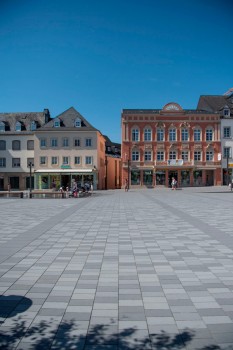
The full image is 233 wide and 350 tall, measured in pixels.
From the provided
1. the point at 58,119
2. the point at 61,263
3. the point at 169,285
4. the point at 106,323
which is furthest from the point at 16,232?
the point at 58,119

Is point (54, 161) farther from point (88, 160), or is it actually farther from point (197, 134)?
point (197, 134)

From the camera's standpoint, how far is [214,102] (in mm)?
61375

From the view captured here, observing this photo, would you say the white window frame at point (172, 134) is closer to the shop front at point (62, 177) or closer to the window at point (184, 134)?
the window at point (184, 134)

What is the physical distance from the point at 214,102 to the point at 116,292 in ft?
199

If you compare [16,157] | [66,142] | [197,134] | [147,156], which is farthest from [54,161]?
[197,134]

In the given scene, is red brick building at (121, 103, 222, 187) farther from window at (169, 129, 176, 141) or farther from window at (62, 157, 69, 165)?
window at (62, 157, 69, 165)

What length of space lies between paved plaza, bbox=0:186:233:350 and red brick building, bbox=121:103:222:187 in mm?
45222

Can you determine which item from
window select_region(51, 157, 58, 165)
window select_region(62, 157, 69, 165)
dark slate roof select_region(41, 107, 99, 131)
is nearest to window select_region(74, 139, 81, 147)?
dark slate roof select_region(41, 107, 99, 131)

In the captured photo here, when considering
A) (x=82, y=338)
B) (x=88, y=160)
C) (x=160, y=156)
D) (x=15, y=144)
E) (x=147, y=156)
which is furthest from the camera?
(x=160, y=156)

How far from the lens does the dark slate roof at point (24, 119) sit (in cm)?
5575

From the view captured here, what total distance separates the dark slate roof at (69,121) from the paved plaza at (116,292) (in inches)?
1722

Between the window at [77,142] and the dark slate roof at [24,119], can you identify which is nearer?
the window at [77,142]

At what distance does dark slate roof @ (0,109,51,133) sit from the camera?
2195 inches

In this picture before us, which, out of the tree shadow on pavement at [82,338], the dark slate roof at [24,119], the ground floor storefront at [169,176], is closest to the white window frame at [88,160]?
the ground floor storefront at [169,176]
